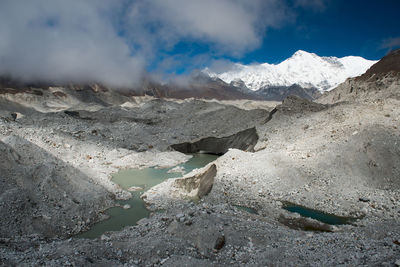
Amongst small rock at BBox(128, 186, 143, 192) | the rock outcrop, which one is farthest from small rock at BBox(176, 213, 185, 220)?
the rock outcrop

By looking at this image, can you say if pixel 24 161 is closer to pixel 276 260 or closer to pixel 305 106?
pixel 276 260

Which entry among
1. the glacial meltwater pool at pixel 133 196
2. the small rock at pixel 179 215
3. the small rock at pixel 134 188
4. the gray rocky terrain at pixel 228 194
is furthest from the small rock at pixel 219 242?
the small rock at pixel 134 188

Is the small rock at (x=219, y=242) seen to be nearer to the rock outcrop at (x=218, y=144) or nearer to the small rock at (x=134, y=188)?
the small rock at (x=134, y=188)

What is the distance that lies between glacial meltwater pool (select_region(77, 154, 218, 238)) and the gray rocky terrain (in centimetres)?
48

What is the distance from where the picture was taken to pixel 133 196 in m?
13.2

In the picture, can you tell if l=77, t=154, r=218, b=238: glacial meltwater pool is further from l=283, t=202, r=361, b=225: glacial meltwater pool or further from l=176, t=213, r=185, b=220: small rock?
l=283, t=202, r=361, b=225: glacial meltwater pool

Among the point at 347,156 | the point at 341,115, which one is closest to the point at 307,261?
the point at 347,156

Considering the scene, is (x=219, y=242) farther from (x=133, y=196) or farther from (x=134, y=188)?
(x=134, y=188)

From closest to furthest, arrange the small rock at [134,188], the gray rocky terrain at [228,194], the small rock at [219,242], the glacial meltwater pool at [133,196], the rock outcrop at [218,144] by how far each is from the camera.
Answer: the gray rocky terrain at [228,194]
the small rock at [219,242]
the glacial meltwater pool at [133,196]
the small rock at [134,188]
the rock outcrop at [218,144]

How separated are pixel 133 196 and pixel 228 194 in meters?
4.54

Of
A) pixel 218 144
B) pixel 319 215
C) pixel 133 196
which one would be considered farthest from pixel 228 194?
pixel 218 144

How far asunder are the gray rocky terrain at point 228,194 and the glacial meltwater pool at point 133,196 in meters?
0.48

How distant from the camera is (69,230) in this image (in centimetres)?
912

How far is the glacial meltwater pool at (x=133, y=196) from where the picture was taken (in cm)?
973
